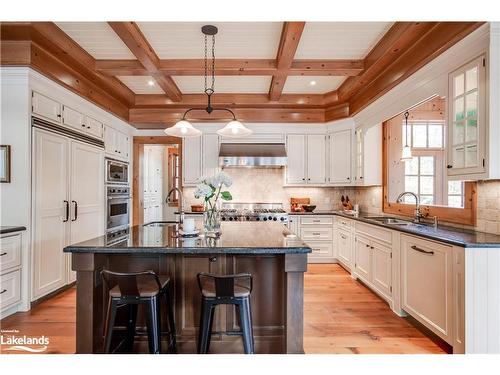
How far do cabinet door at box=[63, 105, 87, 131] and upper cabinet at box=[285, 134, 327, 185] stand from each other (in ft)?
10.6

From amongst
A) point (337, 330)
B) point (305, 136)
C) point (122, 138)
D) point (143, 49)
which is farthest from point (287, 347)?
point (122, 138)

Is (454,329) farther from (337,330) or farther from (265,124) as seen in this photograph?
(265,124)

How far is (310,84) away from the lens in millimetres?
4520

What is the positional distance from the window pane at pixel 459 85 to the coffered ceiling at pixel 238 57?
1.00 feet

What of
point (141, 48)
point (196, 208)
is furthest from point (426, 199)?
point (141, 48)

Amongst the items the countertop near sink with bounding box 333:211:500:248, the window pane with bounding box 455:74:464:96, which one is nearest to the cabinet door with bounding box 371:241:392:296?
the countertop near sink with bounding box 333:211:500:248

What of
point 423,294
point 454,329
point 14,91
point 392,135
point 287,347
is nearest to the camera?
point 287,347

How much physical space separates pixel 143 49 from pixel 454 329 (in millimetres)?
3770

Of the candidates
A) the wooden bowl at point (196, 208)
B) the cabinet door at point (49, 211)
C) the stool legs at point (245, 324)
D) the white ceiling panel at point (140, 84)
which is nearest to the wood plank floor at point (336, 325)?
the cabinet door at point (49, 211)

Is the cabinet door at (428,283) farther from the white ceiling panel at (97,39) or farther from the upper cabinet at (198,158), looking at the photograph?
the white ceiling panel at (97,39)

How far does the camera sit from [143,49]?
3.13 metres

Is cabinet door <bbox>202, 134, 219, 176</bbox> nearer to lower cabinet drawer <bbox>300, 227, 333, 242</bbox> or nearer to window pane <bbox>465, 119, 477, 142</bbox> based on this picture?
lower cabinet drawer <bbox>300, 227, 333, 242</bbox>

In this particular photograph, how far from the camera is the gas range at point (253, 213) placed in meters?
4.77

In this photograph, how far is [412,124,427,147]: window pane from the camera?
4188 millimetres
